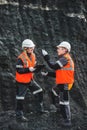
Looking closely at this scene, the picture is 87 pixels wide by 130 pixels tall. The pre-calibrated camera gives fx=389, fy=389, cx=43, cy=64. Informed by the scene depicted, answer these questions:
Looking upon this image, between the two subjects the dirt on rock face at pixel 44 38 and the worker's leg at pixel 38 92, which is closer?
the worker's leg at pixel 38 92

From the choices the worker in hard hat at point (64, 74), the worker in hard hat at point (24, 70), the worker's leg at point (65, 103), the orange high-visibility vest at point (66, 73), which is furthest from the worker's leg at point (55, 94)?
the worker in hard hat at point (24, 70)

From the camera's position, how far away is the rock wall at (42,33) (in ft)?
37.7

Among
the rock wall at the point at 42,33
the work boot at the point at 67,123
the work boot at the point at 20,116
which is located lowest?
the work boot at the point at 67,123

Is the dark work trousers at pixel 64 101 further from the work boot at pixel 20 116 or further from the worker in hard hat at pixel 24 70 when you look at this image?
the work boot at pixel 20 116

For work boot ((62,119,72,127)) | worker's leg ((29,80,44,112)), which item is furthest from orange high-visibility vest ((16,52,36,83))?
work boot ((62,119,72,127))

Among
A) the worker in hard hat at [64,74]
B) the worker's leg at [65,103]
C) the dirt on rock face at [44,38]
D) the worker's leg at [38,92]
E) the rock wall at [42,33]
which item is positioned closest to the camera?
the worker in hard hat at [64,74]

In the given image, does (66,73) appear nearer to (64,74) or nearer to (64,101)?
(64,74)

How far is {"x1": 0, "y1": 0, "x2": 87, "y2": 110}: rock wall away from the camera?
1148 cm

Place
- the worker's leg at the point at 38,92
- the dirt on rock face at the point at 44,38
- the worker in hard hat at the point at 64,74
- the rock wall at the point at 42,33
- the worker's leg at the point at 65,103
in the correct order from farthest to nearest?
the rock wall at the point at 42,33 < the dirt on rock face at the point at 44,38 < the worker's leg at the point at 38,92 < the worker's leg at the point at 65,103 < the worker in hard hat at the point at 64,74

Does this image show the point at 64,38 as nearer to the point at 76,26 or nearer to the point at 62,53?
the point at 76,26

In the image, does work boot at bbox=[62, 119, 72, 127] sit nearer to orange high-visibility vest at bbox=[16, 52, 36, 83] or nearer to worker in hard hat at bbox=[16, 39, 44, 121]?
worker in hard hat at bbox=[16, 39, 44, 121]

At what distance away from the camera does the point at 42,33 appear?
486 inches

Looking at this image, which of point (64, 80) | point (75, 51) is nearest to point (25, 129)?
point (64, 80)

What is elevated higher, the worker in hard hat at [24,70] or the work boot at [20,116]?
the worker in hard hat at [24,70]
